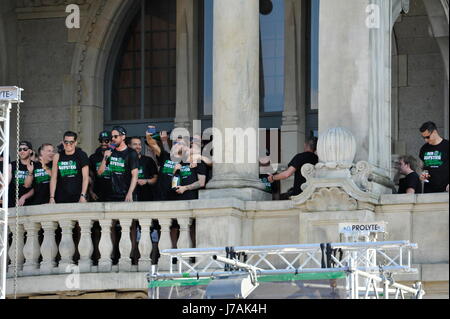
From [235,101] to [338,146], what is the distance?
1.98 m

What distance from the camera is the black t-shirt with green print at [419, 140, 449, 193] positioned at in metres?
28.5

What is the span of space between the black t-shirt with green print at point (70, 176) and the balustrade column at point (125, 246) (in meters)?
1.10

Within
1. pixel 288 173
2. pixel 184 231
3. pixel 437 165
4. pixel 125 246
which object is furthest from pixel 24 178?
pixel 437 165

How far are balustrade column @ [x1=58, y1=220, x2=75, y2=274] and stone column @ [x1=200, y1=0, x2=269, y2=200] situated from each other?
196 cm

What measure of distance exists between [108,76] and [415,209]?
390 inches

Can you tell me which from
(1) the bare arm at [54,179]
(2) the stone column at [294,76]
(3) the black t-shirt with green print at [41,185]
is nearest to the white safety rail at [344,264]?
(1) the bare arm at [54,179]

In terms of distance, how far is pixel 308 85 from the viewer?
34.9 m

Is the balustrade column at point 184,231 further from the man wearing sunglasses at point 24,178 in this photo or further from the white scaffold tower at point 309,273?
the man wearing sunglasses at point 24,178

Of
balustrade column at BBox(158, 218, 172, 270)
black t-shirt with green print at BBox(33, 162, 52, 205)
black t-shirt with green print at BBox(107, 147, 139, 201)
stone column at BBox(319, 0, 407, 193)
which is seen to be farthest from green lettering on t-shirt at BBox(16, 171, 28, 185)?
stone column at BBox(319, 0, 407, 193)

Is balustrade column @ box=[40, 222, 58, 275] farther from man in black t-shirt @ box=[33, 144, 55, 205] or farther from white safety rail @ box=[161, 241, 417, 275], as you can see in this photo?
white safety rail @ box=[161, 241, 417, 275]

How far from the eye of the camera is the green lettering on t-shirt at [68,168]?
29453 mm

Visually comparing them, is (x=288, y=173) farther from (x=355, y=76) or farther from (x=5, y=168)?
(x=5, y=168)

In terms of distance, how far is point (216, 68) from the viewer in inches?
1160
